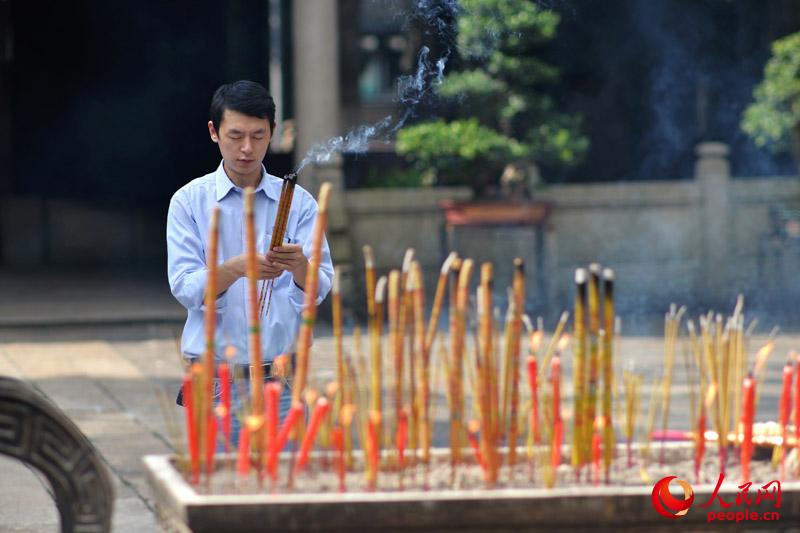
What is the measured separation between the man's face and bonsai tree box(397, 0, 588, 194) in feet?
28.4

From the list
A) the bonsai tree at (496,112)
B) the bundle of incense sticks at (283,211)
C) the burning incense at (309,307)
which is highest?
the bonsai tree at (496,112)

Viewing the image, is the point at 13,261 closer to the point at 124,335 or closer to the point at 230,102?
the point at 124,335

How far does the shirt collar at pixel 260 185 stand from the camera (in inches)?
144

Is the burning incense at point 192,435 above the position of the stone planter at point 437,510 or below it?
above

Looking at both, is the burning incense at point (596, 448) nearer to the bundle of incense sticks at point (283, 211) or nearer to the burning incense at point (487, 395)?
the burning incense at point (487, 395)

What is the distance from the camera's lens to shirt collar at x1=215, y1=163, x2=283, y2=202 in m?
3.66

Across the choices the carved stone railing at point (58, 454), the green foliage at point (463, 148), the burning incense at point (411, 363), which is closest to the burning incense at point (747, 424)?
the burning incense at point (411, 363)

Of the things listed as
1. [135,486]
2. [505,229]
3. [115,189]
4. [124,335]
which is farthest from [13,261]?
[135,486]

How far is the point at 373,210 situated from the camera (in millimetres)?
12336

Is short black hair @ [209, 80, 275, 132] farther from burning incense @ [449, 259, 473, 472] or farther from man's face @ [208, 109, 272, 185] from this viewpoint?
burning incense @ [449, 259, 473, 472]

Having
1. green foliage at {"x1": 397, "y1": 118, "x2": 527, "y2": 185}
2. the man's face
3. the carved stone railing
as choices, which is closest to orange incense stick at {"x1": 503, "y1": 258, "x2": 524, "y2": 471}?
the man's face

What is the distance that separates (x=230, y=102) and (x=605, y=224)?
972 centimetres

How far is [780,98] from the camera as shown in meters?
13.2

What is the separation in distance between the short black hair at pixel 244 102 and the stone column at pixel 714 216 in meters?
9.89
